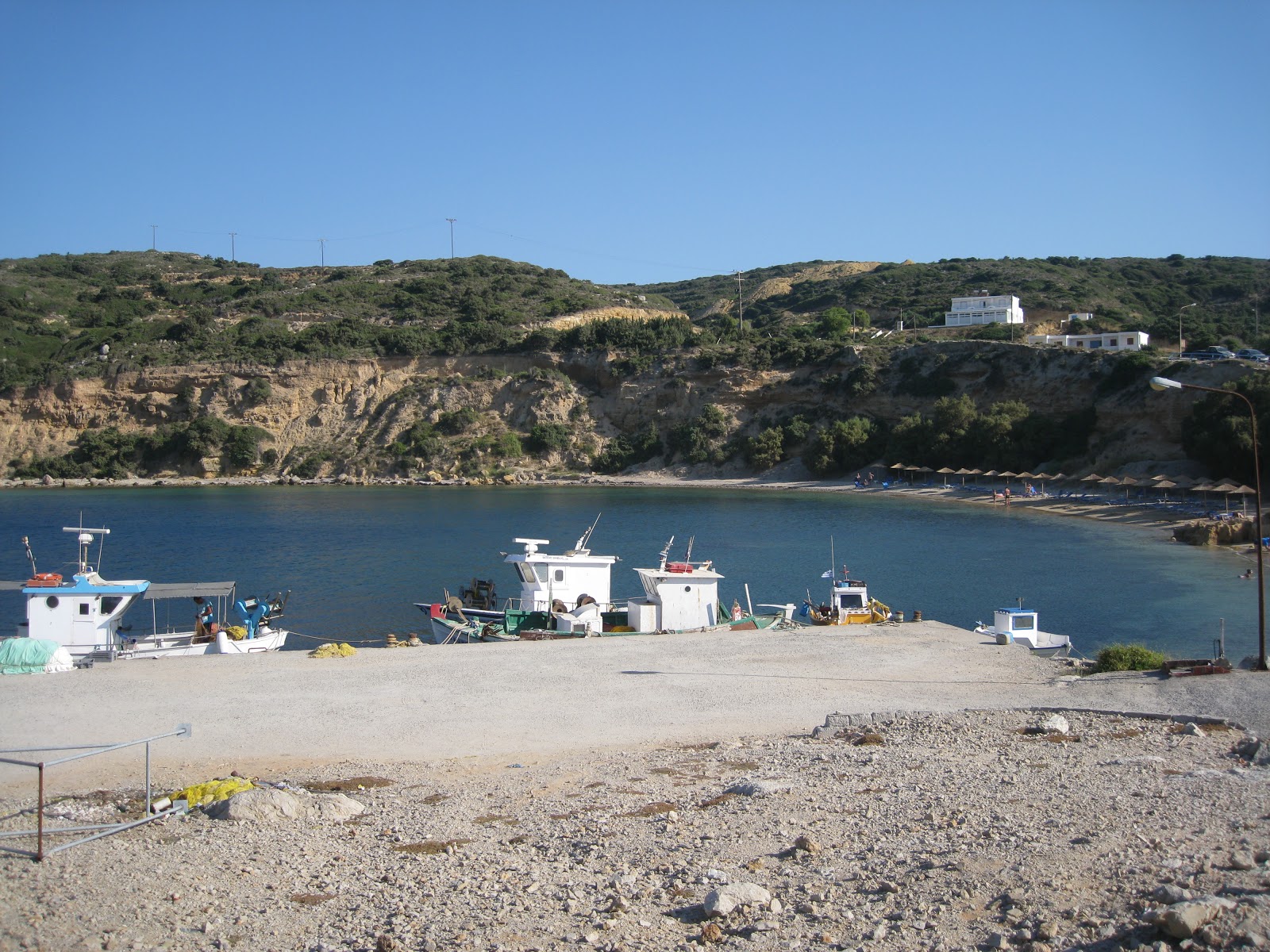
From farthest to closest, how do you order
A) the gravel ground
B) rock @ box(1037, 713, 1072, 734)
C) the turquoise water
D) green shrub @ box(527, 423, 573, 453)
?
green shrub @ box(527, 423, 573, 453) < the turquoise water < rock @ box(1037, 713, 1072, 734) < the gravel ground

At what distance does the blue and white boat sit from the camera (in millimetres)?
23922

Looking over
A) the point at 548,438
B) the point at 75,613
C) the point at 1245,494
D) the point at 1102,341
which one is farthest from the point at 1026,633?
the point at 548,438

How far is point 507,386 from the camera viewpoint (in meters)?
89.8

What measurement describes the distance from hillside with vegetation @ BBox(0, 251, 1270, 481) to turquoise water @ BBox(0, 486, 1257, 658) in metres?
12.2

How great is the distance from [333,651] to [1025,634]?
1671 cm

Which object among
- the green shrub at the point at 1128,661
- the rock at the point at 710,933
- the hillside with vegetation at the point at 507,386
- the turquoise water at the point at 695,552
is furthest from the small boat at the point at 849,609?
the hillside with vegetation at the point at 507,386

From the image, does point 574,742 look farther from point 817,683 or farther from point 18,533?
point 18,533

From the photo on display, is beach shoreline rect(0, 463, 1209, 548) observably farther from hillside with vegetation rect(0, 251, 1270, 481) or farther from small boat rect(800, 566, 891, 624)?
small boat rect(800, 566, 891, 624)

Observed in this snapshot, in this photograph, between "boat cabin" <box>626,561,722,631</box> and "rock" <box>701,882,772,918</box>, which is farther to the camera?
"boat cabin" <box>626,561,722,631</box>

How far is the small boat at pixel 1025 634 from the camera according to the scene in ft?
78.5

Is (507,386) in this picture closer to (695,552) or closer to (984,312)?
(695,552)

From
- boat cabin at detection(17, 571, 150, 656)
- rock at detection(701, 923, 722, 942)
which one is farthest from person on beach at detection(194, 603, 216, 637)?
rock at detection(701, 923, 722, 942)

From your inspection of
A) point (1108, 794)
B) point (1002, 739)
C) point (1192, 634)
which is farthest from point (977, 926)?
point (1192, 634)

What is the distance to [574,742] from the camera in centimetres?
1488
